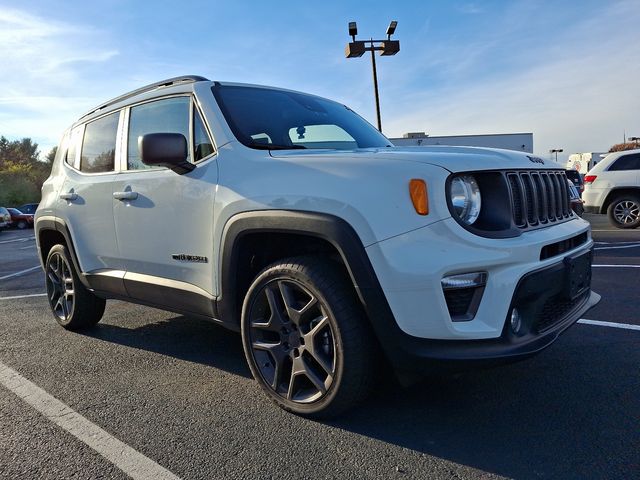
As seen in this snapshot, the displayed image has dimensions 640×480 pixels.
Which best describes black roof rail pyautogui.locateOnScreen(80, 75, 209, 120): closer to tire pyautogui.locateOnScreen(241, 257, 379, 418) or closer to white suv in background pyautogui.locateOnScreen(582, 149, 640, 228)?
tire pyautogui.locateOnScreen(241, 257, 379, 418)

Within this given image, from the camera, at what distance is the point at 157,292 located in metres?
3.51

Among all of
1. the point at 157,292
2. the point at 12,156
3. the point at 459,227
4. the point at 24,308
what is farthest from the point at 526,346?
the point at 12,156

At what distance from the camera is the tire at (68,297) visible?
4516 millimetres

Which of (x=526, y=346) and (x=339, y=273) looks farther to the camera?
(x=339, y=273)

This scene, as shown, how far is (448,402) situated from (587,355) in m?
1.24

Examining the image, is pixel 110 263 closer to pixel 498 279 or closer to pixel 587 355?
pixel 498 279

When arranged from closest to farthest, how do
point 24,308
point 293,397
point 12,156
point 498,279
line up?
point 498,279, point 293,397, point 24,308, point 12,156

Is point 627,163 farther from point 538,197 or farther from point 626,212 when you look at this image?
point 538,197

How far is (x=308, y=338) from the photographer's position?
8.77ft

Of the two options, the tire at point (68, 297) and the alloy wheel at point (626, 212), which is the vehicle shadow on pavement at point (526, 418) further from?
the alloy wheel at point (626, 212)

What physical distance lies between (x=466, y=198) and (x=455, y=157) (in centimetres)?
20

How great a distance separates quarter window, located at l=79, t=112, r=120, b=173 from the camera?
13.4 ft

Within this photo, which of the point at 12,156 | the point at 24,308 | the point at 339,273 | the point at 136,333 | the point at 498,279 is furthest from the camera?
the point at 12,156

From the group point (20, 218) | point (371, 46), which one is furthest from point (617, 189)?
point (20, 218)
